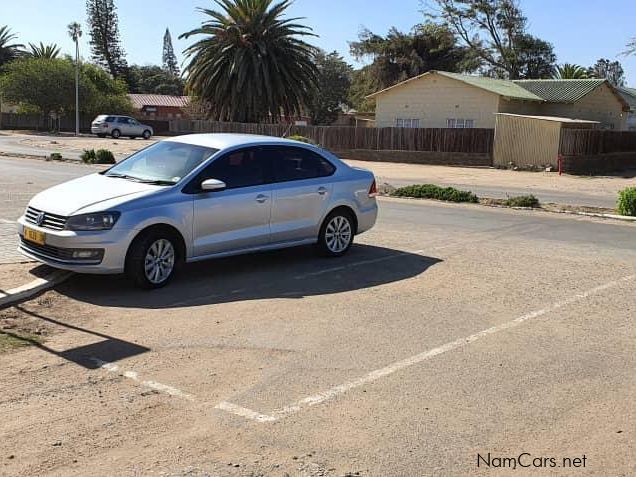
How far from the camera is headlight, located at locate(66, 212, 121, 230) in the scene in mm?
7285

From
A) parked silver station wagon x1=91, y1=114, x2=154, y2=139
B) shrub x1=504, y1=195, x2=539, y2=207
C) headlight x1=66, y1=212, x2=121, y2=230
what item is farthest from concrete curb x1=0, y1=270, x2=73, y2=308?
parked silver station wagon x1=91, y1=114, x2=154, y2=139

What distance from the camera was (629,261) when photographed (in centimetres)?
1002

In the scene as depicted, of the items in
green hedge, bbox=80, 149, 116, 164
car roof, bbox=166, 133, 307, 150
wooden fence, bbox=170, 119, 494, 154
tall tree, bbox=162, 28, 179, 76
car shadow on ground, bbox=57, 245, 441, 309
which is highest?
tall tree, bbox=162, 28, 179, 76

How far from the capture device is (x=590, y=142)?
33625 millimetres

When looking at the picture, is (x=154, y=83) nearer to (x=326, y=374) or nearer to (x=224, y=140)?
(x=224, y=140)

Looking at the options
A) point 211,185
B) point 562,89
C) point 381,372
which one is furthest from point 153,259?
point 562,89

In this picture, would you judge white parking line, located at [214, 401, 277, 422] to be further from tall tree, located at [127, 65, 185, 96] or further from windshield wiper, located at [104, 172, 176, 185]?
tall tree, located at [127, 65, 185, 96]

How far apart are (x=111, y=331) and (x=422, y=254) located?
526cm

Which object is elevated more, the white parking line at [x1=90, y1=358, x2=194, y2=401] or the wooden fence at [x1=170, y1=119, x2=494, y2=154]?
the wooden fence at [x1=170, y1=119, x2=494, y2=154]

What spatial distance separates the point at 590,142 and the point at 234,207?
29.1 m

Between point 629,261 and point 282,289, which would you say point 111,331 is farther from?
point 629,261

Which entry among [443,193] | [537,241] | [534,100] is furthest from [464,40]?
[537,241]

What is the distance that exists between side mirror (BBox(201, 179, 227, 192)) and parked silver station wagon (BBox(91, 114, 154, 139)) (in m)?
50.2

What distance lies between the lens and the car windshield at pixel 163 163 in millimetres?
8172
